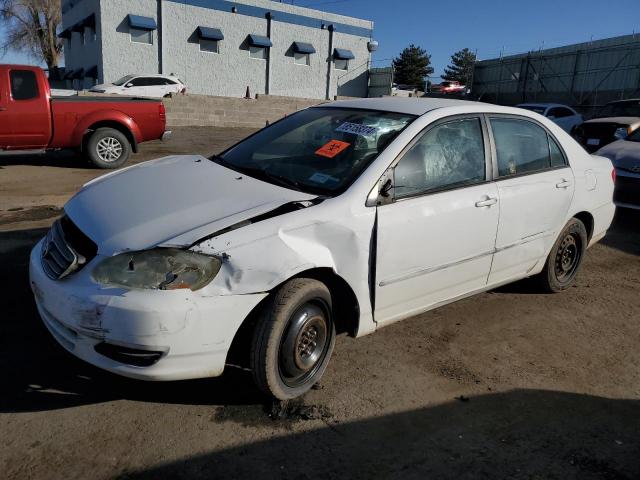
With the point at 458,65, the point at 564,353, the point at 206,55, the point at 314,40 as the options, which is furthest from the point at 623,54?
the point at 458,65

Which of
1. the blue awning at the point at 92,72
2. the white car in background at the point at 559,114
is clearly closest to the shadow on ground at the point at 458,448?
the white car in background at the point at 559,114

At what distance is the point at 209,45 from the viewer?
28531 millimetres

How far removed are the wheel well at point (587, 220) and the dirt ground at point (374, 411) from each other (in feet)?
3.05

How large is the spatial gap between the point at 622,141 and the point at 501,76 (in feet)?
90.6

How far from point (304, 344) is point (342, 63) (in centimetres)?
3350

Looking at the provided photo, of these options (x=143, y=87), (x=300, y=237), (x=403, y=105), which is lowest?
(x=300, y=237)

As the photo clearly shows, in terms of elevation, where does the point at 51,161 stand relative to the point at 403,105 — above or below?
below

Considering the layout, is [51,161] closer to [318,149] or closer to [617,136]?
[318,149]

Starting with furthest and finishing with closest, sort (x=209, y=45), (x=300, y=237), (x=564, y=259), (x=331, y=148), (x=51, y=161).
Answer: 1. (x=209, y=45)
2. (x=51, y=161)
3. (x=564, y=259)
4. (x=331, y=148)
5. (x=300, y=237)

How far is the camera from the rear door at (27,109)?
8938mm

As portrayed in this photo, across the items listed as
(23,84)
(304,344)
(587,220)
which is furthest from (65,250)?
(23,84)

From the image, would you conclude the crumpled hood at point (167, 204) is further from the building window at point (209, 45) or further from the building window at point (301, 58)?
the building window at point (301, 58)

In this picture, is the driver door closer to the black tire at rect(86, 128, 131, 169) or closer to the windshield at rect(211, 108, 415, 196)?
the windshield at rect(211, 108, 415, 196)

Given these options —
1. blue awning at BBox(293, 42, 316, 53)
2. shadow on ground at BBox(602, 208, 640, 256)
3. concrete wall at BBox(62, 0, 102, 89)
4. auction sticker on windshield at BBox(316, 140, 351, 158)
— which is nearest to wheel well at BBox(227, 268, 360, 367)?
auction sticker on windshield at BBox(316, 140, 351, 158)
